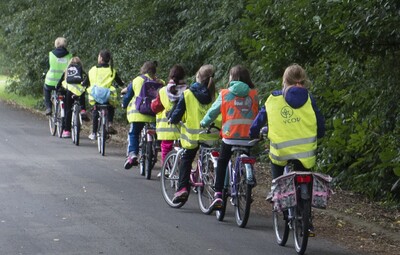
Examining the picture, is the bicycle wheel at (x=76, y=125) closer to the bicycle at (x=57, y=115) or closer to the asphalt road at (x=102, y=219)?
the bicycle at (x=57, y=115)

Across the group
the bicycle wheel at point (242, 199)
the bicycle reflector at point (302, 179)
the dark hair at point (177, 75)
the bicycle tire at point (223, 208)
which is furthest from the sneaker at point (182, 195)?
the bicycle reflector at point (302, 179)

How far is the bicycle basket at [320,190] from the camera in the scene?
10016 mm

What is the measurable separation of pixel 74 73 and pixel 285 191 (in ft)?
38.5

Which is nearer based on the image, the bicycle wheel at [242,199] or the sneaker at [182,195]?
the bicycle wheel at [242,199]

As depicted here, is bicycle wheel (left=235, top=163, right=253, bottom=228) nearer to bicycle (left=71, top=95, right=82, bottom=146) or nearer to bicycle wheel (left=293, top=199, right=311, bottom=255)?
bicycle wheel (left=293, top=199, right=311, bottom=255)

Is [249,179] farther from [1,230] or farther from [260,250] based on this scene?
[1,230]

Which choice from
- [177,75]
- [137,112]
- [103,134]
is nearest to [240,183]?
[177,75]

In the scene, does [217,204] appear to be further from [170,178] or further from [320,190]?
[320,190]

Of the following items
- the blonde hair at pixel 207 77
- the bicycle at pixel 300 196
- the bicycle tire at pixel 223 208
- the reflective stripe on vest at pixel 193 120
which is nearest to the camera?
the bicycle at pixel 300 196

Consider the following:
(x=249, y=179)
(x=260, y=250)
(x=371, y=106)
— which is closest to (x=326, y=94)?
(x=371, y=106)

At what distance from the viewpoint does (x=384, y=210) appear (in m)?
13.4

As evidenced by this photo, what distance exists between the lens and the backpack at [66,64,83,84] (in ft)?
69.1

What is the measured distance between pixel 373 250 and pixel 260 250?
3.96 feet

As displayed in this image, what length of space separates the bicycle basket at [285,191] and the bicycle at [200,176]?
7.10ft
